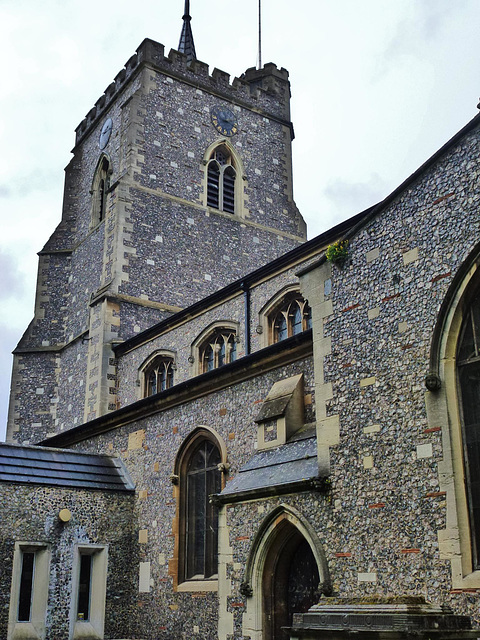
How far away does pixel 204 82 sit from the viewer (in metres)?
27.2

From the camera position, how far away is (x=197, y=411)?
568 inches

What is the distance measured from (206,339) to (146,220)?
21.6 feet

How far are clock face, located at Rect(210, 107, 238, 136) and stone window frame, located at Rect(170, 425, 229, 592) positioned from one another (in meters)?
15.7

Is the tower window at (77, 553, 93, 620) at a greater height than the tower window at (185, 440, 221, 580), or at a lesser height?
lesser

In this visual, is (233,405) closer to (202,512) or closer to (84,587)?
(202,512)

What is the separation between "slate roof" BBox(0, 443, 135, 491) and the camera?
14.2 m

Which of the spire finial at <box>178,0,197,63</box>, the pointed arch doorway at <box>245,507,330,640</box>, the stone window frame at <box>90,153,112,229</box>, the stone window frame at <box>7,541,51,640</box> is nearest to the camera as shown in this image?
the pointed arch doorway at <box>245,507,330,640</box>

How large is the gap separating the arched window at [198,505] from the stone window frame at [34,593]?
2499 mm

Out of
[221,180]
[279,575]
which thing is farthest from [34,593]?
[221,180]

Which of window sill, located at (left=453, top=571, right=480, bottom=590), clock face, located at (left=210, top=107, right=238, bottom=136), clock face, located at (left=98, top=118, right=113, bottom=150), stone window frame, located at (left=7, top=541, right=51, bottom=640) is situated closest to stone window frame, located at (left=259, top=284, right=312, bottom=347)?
stone window frame, located at (left=7, top=541, right=51, bottom=640)

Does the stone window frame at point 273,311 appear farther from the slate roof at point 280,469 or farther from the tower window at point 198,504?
the slate roof at point 280,469

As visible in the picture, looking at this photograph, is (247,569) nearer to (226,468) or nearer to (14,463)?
(226,468)

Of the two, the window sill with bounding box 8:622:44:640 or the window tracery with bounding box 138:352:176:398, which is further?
the window tracery with bounding box 138:352:176:398

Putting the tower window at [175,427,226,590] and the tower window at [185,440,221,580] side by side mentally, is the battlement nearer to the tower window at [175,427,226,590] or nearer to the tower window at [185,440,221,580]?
the tower window at [175,427,226,590]
